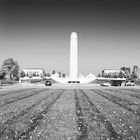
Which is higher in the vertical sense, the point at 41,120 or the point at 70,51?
the point at 70,51

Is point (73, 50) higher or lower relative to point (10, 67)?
higher

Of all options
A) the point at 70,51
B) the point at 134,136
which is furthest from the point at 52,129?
the point at 70,51

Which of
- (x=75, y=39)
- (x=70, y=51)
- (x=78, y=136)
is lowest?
(x=78, y=136)

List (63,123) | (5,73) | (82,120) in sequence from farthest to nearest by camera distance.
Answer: (5,73) < (82,120) < (63,123)

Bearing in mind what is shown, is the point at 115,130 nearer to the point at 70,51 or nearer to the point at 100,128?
the point at 100,128

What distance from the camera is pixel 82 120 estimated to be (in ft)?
28.9

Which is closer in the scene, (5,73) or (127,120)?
(127,120)

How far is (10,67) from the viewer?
88.2 metres

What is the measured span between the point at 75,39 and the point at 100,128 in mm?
80361

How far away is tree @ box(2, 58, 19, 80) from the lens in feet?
283

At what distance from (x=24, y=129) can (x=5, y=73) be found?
8320cm

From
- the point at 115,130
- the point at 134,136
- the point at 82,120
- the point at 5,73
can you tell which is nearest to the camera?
the point at 134,136

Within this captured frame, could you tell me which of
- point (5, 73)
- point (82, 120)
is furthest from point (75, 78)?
point (82, 120)

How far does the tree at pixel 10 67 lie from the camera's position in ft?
283
